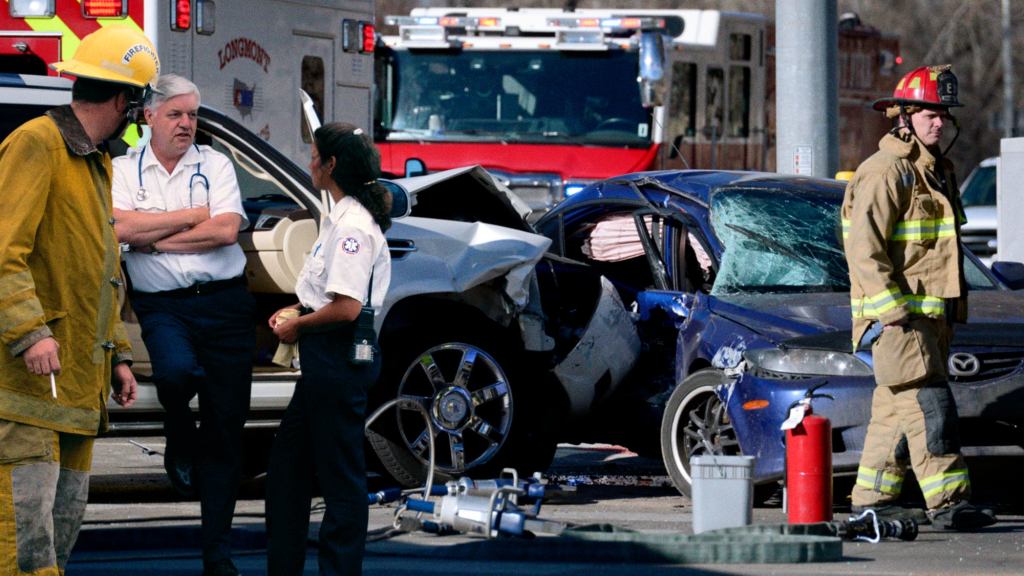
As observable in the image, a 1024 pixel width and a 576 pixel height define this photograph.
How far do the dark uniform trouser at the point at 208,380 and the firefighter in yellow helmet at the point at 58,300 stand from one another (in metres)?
1.11

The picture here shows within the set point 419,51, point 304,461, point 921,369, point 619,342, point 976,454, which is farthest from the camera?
point 419,51

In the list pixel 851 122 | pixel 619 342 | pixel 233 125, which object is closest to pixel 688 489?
pixel 619 342

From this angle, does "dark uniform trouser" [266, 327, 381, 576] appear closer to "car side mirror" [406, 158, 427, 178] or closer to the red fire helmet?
the red fire helmet

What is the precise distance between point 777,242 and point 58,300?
5.04 meters

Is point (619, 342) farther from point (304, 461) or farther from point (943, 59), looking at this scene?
point (943, 59)

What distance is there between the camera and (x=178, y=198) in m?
6.90

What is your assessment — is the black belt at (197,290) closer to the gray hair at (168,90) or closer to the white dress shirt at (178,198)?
the white dress shirt at (178,198)

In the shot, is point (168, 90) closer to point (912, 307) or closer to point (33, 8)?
point (912, 307)

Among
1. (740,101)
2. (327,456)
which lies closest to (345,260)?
(327,456)

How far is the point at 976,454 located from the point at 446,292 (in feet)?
8.02

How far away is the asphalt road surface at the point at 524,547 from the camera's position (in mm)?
6973

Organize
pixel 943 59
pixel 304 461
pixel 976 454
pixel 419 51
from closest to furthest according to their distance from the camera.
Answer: pixel 304 461, pixel 976 454, pixel 419 51, pixel 943 59

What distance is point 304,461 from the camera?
6.10 metres

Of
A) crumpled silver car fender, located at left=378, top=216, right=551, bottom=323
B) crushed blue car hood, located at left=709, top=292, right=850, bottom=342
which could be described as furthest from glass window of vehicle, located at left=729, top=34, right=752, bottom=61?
crumpled silver car fender, located at left=378, top=216, right=551, bottom=323
